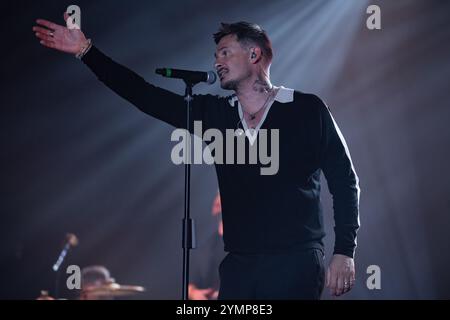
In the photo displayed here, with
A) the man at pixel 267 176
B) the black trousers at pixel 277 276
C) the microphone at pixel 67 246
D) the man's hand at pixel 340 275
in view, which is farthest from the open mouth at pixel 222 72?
the microphone at pixel 67 246

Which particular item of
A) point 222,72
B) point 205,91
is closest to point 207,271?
point 205,91

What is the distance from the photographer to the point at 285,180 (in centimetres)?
250

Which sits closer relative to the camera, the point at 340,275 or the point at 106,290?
the point at 340,275

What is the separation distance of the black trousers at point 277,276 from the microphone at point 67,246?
105 inches

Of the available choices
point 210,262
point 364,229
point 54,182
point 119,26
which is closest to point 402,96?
point 364,229

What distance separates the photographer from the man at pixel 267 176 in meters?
2.39

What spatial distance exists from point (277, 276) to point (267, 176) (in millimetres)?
436

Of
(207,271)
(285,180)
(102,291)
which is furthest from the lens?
(207,271)

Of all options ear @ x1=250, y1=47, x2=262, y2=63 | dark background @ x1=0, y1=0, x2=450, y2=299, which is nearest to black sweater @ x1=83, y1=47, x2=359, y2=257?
ear @ x1=250, y1=47, x2=262, y2=63

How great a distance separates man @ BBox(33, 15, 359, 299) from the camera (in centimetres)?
239

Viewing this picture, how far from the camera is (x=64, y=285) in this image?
491cm

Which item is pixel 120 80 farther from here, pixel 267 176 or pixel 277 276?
pixel 277 276

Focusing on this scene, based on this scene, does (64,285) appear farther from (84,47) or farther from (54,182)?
(84,47)

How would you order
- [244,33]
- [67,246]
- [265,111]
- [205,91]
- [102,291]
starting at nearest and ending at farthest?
[265,111] → [244,33] → [102,291] → [67,246] → [205,91]
